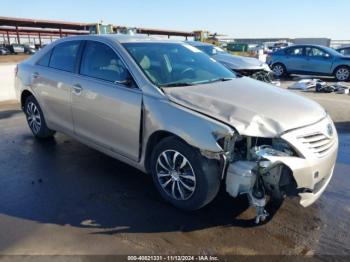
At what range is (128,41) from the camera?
437 centimetres

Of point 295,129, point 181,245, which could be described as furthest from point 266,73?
point 181,245

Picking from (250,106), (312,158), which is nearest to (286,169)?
(312,158)

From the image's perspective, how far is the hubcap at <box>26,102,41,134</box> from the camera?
5754mm

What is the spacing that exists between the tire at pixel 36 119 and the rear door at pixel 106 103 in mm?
1237

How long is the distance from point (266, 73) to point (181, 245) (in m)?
8.50

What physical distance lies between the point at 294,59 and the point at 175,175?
1443cm

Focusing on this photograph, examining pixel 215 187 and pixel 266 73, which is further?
pixel 266 73

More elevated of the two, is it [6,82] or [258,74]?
[258,74]

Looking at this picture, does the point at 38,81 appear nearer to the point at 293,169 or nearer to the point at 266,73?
the point at 293,169

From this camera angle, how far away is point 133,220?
343cm

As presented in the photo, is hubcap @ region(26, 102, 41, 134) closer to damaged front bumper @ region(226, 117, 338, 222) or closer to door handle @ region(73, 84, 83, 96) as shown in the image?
door handle @ region(73, 84, 83, 96)

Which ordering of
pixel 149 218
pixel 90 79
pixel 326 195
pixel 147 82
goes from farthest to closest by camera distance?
1. pixel 90 79
2. pixel 326 195
3. pixel 147 82
4. pixel 149 218

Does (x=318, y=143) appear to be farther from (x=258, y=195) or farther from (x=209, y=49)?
(x=209, y=49)

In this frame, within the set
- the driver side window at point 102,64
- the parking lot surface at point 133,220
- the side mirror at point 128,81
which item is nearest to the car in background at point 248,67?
the parking lot surface at point 133,220
